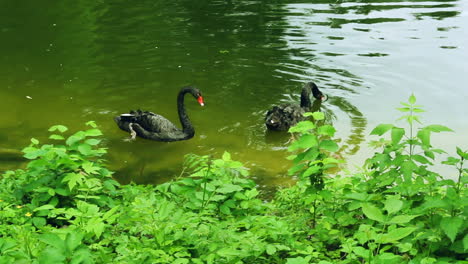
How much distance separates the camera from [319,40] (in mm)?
14359

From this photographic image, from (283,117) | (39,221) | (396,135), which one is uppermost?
(396,135)

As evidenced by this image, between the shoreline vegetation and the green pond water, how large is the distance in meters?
2.60

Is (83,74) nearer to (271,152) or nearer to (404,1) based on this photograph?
(271,152)

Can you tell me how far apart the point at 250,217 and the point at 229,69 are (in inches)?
325

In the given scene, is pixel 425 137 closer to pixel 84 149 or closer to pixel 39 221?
pixel 84 149

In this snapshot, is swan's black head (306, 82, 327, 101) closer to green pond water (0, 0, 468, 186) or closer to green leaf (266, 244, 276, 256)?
green pond water (0, 0, 468, 186)

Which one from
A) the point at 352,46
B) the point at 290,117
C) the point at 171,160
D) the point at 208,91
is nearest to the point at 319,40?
the point at 352,46

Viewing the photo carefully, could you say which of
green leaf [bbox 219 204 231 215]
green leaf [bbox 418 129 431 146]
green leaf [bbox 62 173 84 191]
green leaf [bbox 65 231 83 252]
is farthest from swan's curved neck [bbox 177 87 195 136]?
green leaf [bbox 65 231 83 252]

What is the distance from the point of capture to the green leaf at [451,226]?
3546mm

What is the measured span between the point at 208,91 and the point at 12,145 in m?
3.90

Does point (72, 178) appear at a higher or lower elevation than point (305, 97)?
higher

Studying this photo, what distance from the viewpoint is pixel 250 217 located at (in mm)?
4488

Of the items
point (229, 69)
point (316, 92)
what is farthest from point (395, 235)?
point (229, 69)

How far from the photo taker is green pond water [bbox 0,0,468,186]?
9.27 meters
